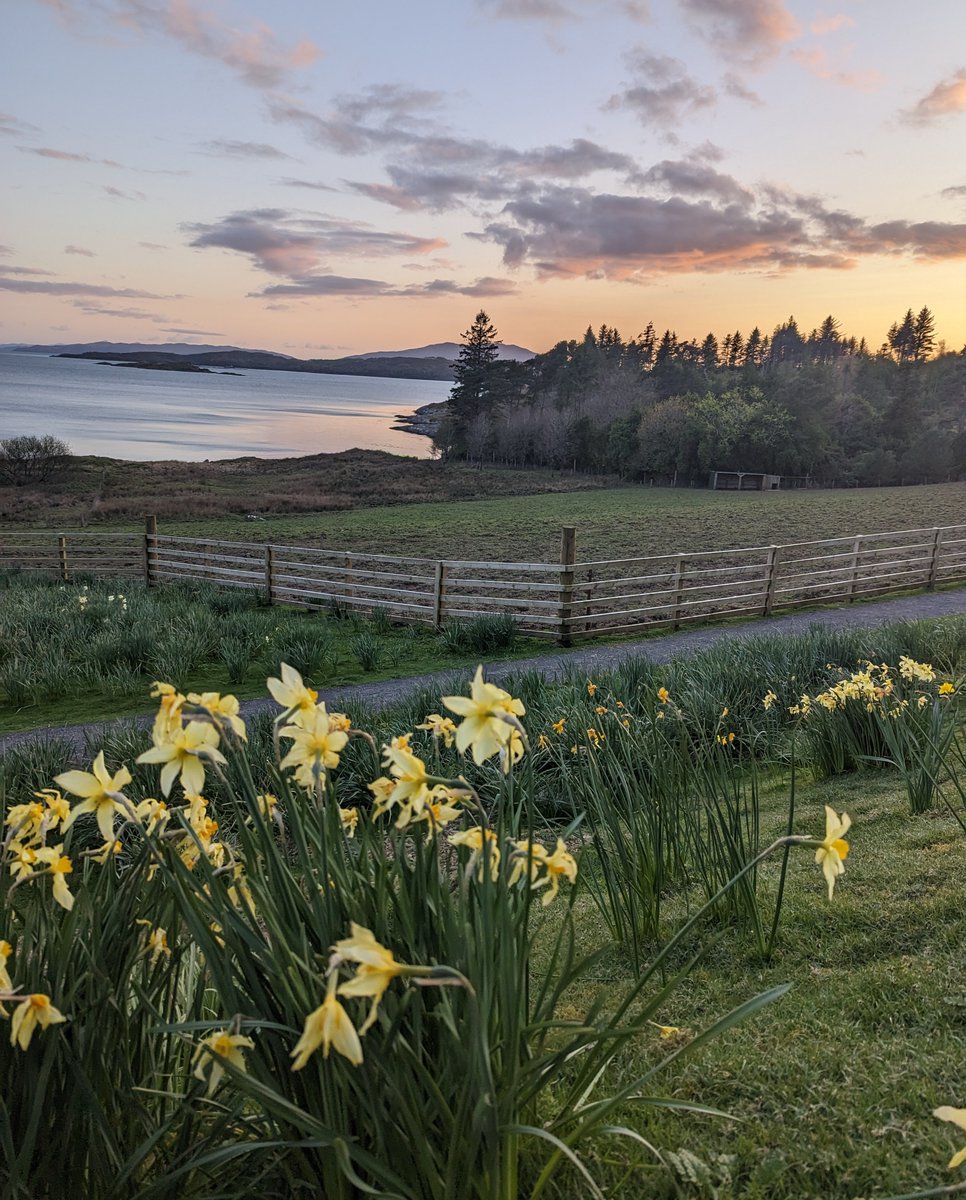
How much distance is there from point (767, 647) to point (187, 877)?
7501 mm

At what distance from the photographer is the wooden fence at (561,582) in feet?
40.1

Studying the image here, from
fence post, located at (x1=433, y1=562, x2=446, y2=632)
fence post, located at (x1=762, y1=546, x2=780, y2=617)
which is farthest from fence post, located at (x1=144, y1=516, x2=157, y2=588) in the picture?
Result: fence post, located at (x1=762, y1=546, x2=780, y2=617)

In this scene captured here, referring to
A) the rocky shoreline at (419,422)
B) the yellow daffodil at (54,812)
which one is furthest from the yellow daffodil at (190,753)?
the rocky shoreline at (419,422)

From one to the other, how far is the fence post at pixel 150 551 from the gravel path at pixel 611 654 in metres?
9.34

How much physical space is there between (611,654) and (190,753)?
9.81m

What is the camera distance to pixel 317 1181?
1.33 meters

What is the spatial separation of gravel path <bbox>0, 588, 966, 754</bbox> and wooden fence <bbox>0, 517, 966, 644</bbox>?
1.93ft

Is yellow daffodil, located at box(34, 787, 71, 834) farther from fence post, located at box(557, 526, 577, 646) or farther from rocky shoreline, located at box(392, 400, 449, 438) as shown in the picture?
rocky shoreline, located at box(392, 400, 449, 438)

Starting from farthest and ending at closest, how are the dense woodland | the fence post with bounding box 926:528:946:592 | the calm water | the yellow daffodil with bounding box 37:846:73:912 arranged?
the calm water → the dense woodland → the fence post with bounding box 926:528:946:592 → the yellow daffodil with bounding box 37:846:73:912

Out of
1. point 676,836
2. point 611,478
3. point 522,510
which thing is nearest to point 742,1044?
point 676,836

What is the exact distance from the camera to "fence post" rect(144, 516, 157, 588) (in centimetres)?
1719

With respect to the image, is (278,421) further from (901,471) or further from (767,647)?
(767,647)

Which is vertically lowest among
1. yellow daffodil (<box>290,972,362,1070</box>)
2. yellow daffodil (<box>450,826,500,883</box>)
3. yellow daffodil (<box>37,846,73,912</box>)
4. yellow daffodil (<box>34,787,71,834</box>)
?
yellow daffodil (<box>37,846,73,912</box>)

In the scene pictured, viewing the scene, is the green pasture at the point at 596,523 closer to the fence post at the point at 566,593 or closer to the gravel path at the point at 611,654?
the gravel path at the point at 611,654
